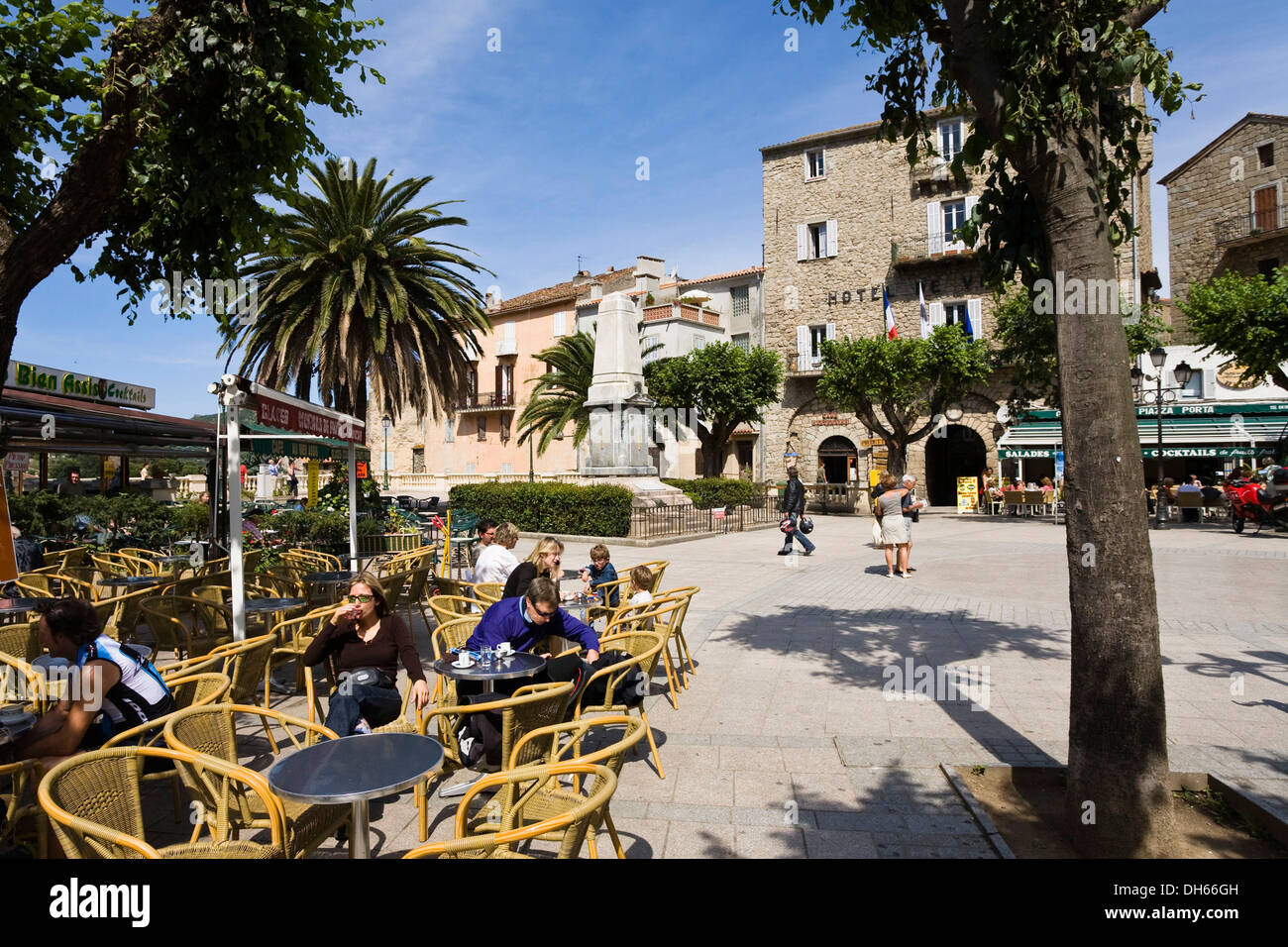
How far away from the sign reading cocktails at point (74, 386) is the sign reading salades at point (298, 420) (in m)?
5.82

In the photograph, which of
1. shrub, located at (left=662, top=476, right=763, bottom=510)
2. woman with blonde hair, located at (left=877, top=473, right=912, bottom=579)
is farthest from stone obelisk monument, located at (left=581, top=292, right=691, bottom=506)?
woman with blonde hair, located at (left=877, top=473, right=912, bottom=579)

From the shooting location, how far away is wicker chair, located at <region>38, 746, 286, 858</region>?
230 centimetres

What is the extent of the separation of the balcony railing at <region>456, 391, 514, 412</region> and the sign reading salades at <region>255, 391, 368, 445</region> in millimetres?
39119

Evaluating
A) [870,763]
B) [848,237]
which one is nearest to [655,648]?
[870,763]

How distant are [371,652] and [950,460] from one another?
34454mm

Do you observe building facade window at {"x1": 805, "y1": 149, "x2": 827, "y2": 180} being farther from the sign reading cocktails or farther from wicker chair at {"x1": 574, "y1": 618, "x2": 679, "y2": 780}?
wicker chair at {"x1": 574, "y1": 618, "x2": 679, "y2": 780}

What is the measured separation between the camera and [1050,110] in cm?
363

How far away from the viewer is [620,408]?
19.2m

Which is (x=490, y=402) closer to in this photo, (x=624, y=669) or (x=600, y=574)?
(x=600, y=574)

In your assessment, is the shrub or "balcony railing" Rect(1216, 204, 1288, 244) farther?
"balcony railing" Rect(1216, 204, 1288, 244)

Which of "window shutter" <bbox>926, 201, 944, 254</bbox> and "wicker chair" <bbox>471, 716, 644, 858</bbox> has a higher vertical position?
"window shutter" <bbox>926, 201, 944, 254</bbox>

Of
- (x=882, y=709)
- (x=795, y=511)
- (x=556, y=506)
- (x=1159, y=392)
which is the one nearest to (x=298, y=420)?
(x=882, y=709)

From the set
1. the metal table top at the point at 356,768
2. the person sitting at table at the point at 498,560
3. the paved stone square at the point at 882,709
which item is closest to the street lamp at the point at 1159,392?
the paved stone square at the point at 882,709
